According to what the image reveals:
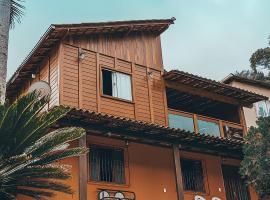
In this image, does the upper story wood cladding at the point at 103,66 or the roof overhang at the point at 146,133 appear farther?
the upper story wood cladding at the point at 103,66

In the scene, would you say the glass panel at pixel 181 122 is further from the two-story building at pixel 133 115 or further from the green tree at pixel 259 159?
the green tree at pixel 259 159

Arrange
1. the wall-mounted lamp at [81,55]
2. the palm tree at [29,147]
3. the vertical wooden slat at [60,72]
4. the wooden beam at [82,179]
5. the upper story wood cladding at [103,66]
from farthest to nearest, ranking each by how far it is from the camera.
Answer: the wall-mounted lamp at [81,55]
the upper story wood cladding at [103,66]
the vertical wooden slat at [60,72]
the wooden beam at [82,179]
the palm tree at [29,147]

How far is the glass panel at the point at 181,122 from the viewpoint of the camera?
18.9 meters

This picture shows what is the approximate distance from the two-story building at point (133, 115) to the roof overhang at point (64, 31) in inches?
1.5

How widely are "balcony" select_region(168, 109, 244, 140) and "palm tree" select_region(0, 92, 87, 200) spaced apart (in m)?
6.76

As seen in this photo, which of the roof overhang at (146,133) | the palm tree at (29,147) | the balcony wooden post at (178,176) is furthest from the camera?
the balcony wooden post at (178,176)

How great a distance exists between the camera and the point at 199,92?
69.5 feet

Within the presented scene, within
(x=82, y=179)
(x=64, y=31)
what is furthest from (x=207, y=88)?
(x=82, y=179)

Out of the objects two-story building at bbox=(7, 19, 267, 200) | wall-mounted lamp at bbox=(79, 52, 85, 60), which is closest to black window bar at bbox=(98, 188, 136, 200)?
two-story building at bbox=(7, 19, 267, 200)

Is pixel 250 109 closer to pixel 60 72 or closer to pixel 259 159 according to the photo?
pixel 259 159

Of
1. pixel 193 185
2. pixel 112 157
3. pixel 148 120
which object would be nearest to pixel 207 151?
pixel 193 185

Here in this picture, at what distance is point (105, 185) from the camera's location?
626 inches

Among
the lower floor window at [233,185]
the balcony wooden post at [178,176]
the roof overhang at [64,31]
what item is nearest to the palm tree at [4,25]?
the roof overhang at [64,31]

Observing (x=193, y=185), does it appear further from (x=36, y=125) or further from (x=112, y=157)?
(x=36, y=125)
